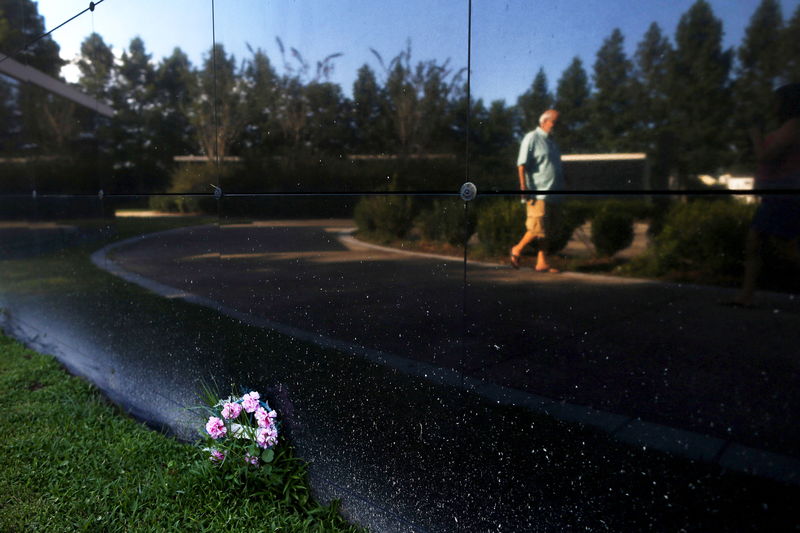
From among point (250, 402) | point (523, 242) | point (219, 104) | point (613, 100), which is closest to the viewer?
point (613, 100)

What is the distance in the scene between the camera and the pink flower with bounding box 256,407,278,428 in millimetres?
2902

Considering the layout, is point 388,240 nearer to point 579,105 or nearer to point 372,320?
point 372,320

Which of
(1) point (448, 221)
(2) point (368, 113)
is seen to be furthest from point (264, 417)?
(2) point (368, 113)

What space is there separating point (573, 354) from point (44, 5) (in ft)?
18.1

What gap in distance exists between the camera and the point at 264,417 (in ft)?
9.57

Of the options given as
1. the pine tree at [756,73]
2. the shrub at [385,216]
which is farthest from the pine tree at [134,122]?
the pine tree at [756,73]

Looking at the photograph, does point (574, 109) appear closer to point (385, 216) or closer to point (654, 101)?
point (654, 101)

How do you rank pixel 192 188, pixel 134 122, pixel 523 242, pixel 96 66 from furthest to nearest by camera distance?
1. pixel 96 66
2. pixel 134 122
3. pixel 192 188
4. pixel 523 242

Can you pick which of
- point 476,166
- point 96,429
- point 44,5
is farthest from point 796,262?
point 44,5

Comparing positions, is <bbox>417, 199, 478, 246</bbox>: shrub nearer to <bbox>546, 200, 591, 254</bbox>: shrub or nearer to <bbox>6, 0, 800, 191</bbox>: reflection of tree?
<bbox>6, 0, 800, 191</bbox>: reflection of tree

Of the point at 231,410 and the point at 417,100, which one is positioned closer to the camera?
the point at 417,100

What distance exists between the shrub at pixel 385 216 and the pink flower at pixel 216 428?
1.20 metres

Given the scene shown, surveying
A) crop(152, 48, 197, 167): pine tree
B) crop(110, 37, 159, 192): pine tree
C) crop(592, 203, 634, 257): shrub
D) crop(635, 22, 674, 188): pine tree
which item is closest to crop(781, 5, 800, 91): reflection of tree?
crop(635, 22, 674, 188): pine tree

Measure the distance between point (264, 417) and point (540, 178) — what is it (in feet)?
5.63
